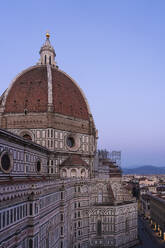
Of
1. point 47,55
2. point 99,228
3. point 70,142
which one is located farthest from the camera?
point 47,55

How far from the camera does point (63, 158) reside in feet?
151

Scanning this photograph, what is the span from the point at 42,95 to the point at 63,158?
37.8ft

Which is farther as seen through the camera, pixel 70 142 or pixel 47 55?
pixel 47 55

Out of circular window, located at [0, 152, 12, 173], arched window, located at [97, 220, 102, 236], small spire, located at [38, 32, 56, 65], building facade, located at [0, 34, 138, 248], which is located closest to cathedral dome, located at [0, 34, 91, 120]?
building facade, located at [0, 34, 138, 248]

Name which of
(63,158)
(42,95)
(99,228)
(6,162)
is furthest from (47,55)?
(99,228)

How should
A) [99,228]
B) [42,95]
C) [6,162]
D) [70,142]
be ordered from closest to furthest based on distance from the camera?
1. [6,162]
2. [99,228]
3. [42,95]
4. [70,142]

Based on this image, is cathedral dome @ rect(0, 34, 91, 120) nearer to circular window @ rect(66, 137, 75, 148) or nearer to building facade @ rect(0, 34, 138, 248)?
building facade @ rect(0, 34, 138, 248)

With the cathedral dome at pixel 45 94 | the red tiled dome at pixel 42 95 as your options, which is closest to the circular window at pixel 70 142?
the cathedral dome at pixel 45 94

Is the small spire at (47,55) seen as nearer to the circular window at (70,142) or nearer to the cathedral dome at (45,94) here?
the cathedral dome at (45,94)

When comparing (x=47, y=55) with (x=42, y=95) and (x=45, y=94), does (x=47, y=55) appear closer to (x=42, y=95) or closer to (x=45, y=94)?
(x=45, y=94)

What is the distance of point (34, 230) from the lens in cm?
2136

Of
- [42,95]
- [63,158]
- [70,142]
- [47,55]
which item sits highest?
[47,55]

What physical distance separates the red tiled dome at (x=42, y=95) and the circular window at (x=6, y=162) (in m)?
19.7

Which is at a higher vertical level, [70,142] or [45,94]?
[45,94]
